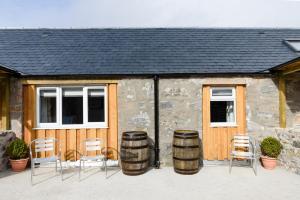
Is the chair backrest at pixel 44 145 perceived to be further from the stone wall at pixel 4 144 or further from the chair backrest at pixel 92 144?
the chair backrest at pixel 92 144

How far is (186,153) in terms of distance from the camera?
201 inches

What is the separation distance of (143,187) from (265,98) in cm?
435

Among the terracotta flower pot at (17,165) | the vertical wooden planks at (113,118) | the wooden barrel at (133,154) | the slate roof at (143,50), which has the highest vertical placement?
the slate roof at (143,50)

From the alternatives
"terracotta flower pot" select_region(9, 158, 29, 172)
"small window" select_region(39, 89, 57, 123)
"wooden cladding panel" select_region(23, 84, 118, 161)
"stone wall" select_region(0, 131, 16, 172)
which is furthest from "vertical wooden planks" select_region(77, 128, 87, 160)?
"stone wall" select_region(0, 131, 16, 172)

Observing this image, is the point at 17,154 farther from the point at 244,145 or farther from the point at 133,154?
the point at 244,145

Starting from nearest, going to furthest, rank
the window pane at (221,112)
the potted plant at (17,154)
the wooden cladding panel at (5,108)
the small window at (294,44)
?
the potted plant at (17,154) → the wooden cladding panel at (5,108) → the window pane at (221,112) → the small window at (294,44)

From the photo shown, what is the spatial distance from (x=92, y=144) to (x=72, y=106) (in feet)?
4.53

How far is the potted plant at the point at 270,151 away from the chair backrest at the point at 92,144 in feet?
14.6

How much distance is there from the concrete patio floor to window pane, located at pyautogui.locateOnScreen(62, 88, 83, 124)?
153 centimetres

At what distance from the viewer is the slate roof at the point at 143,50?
6.14 m

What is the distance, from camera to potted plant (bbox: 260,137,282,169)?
5.54 meters

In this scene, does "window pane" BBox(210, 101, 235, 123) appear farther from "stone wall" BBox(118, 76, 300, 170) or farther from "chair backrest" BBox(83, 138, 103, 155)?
"chair backrest" BBox(83, 138, 103, 155)

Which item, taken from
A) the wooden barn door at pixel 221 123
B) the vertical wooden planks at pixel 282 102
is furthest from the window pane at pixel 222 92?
the vertical wooden planks at pixel 282 102

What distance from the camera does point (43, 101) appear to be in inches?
241
